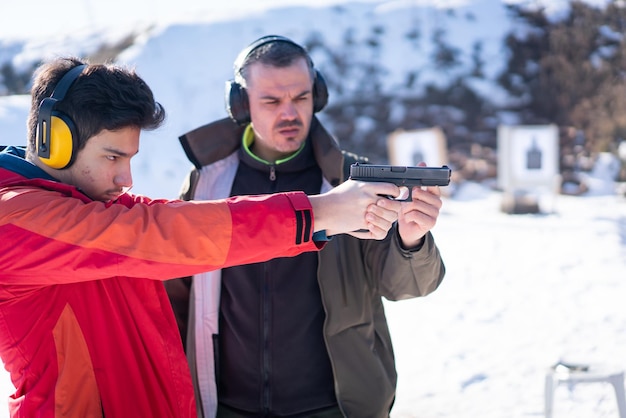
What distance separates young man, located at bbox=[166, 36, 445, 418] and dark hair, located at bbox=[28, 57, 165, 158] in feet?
2.53

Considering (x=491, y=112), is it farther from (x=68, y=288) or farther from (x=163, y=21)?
(x=68, y=288)

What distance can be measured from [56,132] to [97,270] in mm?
297

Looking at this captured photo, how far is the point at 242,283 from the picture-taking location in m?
2.19

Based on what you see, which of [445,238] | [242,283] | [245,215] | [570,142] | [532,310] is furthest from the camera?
[570,142]

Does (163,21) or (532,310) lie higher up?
(163,21)

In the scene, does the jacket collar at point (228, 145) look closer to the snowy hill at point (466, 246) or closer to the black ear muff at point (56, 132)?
the snowy hill at point (466, 246)

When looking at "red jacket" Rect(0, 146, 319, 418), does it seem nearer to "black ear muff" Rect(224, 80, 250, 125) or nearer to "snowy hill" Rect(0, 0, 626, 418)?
"snowy hill" Rect(0, 0, 626, 418)

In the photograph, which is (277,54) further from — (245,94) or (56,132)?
(56,132)

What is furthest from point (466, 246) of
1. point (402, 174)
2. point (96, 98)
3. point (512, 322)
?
point (96, 98)

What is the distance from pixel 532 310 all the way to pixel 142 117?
14.8ft

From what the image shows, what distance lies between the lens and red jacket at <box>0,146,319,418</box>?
133cm

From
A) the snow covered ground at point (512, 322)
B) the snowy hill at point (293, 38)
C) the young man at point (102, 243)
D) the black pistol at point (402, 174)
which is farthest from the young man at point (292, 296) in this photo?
the snowy hill at point (293, 38)

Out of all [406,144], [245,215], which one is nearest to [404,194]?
[245,215]

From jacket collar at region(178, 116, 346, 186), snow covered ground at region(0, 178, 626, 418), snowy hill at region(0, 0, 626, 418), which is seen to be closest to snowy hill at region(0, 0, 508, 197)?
snowy hill at region(0, 0, 626, 418)
